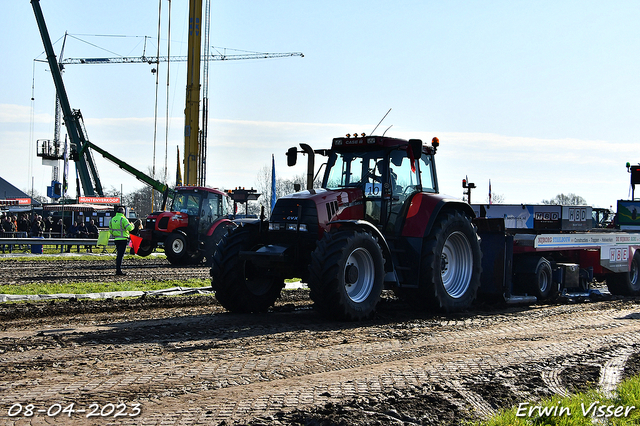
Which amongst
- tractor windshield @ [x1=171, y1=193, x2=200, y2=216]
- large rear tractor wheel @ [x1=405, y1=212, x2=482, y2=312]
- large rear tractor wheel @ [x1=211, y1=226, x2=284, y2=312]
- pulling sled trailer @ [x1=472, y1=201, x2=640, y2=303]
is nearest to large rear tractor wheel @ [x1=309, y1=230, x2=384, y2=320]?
large rear tractor wheel @ [x1=405, y1=212, x2=482, y2=312]

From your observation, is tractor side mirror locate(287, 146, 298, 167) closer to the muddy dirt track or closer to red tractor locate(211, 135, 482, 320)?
red tractor locate(211, 135, 482, 320)

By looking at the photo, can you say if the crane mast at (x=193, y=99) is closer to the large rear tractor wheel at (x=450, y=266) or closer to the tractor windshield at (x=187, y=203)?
the tractor windshield at (x=187, y=203)

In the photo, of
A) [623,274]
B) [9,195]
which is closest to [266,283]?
[623,274]

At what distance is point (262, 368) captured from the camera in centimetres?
603

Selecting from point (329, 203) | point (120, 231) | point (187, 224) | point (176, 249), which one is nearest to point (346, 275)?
point (329, 203)

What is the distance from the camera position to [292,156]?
10578 millimetres

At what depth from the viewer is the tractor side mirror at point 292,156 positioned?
10570mm

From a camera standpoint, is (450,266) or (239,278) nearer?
(239,278)

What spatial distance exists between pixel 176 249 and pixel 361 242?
1303 cm

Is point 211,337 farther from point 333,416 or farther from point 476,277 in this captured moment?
point 476,277

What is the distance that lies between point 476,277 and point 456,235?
0.77m

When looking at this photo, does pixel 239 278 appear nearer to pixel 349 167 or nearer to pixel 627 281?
pixel 349 167

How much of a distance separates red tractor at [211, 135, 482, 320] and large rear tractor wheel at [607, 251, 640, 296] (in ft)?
18.2

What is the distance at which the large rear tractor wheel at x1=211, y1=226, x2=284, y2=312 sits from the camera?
938cm
